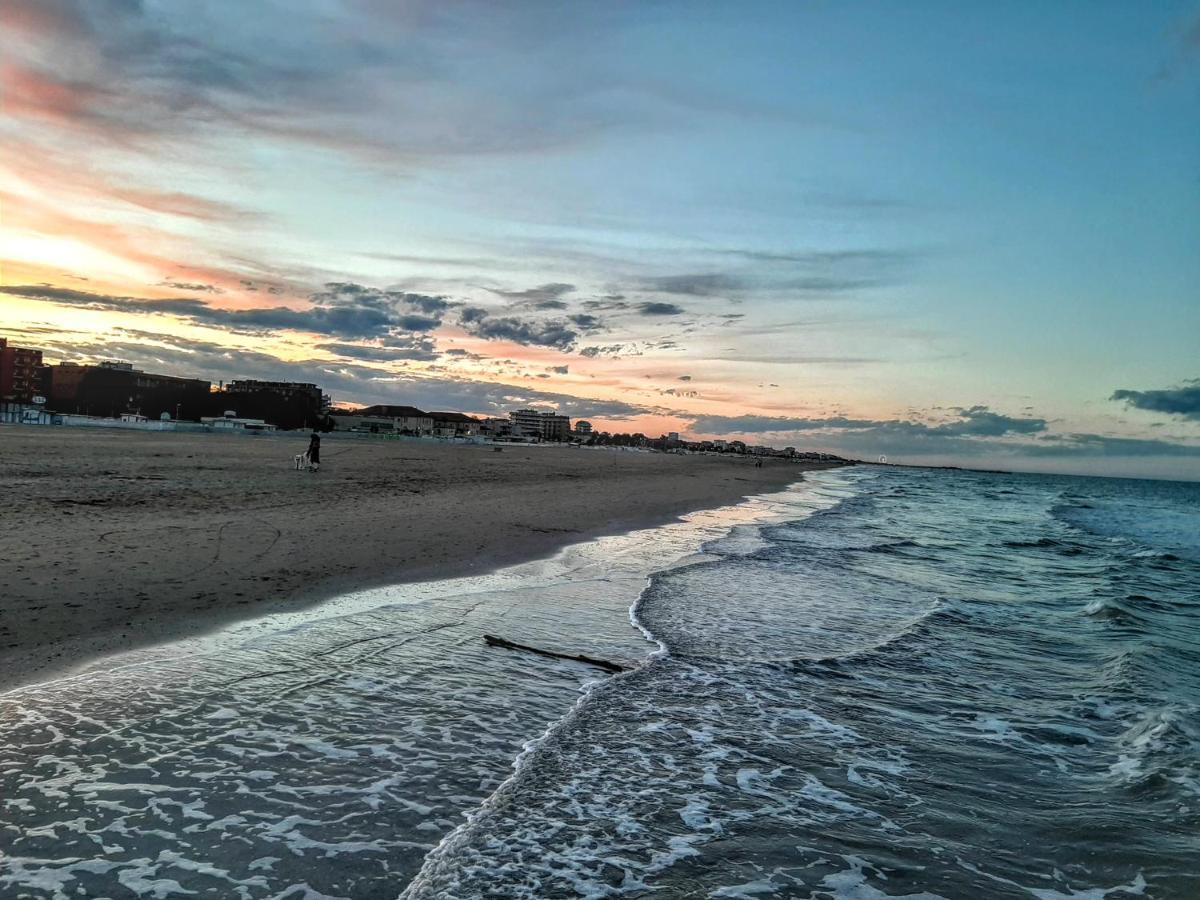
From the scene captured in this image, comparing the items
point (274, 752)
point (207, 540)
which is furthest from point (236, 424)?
point (274, 752)

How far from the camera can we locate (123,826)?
12.3 ft

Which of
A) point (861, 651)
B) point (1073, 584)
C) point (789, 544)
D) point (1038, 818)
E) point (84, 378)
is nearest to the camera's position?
point (1038, 818)

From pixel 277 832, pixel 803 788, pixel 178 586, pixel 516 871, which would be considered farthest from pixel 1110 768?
pixel 178 586

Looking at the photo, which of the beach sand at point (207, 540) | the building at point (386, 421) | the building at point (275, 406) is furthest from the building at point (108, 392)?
the beach sand at point (207, 540)

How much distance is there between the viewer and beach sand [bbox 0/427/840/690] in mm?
7500

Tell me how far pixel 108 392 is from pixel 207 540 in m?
137

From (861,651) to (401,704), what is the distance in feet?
19.1

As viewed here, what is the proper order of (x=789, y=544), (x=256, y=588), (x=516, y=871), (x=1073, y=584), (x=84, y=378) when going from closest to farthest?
(x=516, y=871), (x=256, y=588), (x=1073, y=584), (x=789, y=544), (x=84, y=378)

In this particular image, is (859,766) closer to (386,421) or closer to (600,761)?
(600,761)

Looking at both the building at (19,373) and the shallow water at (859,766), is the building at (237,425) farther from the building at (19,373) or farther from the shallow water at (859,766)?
the shallow water at (859,766)

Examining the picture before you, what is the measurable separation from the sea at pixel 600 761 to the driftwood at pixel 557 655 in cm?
13

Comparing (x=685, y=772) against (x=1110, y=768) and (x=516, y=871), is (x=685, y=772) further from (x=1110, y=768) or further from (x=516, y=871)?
(x=1110, y=768)

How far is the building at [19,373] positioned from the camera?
119 m

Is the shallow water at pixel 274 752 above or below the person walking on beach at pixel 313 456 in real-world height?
below
